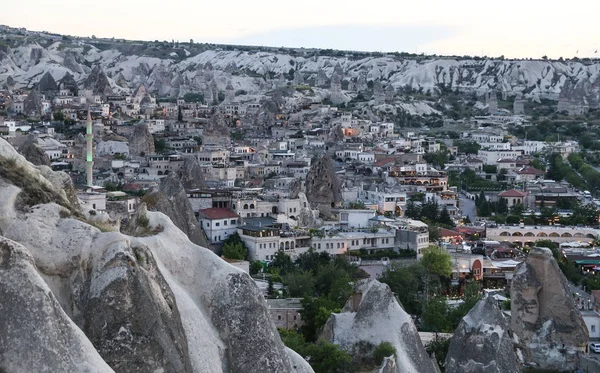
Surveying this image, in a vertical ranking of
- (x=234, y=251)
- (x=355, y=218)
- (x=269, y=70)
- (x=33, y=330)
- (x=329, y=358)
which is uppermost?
(x=33, y=330)

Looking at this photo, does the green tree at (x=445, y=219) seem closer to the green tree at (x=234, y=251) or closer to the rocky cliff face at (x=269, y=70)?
the green tree at (x=234, y=251)

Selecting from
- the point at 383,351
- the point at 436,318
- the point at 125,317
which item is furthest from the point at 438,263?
the point at 125,317

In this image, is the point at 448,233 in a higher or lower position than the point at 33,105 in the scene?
higher

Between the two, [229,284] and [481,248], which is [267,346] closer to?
[229,284]

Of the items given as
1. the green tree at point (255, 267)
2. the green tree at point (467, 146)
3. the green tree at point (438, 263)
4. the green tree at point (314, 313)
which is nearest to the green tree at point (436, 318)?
the green tree at point (314, 313)

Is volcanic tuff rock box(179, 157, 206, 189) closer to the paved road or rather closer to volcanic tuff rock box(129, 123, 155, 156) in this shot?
the paved road

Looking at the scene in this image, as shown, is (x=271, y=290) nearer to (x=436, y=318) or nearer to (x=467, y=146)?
(x=436, y=318)
